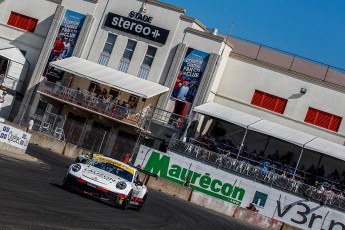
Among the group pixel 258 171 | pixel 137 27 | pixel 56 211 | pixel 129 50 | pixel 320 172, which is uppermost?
pixel 137 27

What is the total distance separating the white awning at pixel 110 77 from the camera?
5334 centimetres

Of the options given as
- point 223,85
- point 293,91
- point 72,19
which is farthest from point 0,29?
point 293,91

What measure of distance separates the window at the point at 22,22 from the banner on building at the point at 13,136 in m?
29.6

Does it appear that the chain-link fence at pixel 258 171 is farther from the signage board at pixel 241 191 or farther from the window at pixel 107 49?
the window at pixel 107 49

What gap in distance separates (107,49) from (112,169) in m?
36.0

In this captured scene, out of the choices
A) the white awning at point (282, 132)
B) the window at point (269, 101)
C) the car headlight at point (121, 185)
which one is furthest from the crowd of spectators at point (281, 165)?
the car headlight at point (121, 185)

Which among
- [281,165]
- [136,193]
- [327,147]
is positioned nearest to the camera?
[136,193]

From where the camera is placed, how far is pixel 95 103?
5475 cm

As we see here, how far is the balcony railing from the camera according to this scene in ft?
176

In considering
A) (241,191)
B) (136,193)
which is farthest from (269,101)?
(136,193)

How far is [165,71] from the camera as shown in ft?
183

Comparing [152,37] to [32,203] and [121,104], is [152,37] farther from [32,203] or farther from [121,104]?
[32,203]

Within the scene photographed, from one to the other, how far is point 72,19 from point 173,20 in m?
8.54

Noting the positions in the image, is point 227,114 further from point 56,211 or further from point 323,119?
point 56,211
